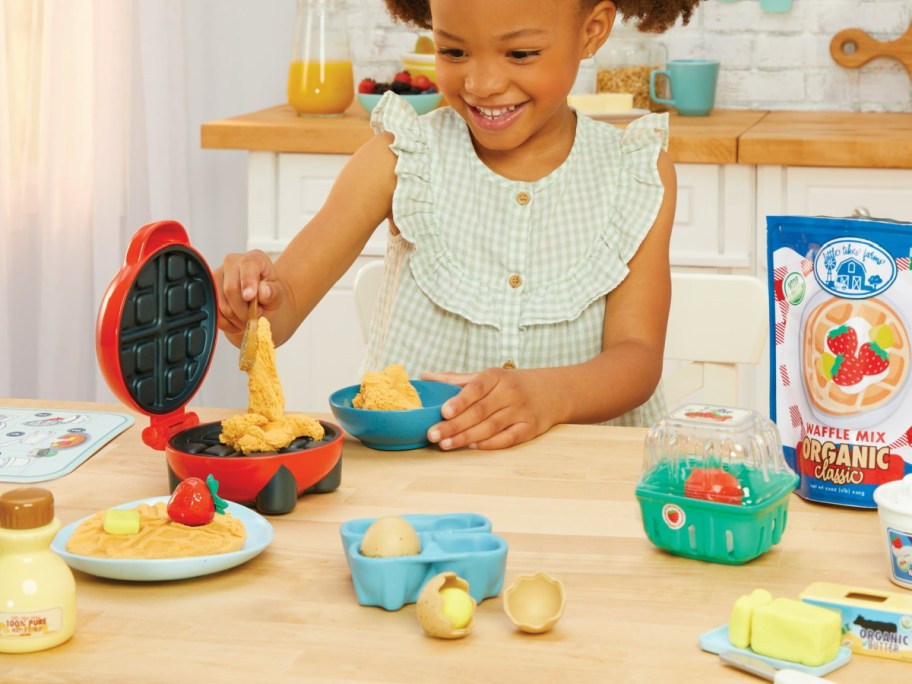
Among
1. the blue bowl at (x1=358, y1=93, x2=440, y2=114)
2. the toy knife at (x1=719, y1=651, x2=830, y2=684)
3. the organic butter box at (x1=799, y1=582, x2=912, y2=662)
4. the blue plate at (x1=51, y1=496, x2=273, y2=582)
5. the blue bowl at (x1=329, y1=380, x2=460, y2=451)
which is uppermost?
the blue bowl at (x1=358, y1=93, x2=440, y2=114)

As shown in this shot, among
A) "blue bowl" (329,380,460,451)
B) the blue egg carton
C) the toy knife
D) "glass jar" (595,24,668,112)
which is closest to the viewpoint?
the toy knife

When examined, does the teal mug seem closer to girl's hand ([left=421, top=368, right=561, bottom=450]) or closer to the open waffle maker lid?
girl's hand ([left=421, top=368, right=561, bottom=450])

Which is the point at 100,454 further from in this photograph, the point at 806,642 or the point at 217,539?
the point at 806,642

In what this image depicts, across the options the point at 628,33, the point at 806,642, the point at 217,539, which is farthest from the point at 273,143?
the point at 806,642

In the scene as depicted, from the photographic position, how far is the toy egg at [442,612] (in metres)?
0.77

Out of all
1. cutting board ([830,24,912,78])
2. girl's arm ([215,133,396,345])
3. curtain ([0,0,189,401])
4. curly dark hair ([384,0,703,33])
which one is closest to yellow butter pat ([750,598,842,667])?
girl's arm ([215,133,396,345])

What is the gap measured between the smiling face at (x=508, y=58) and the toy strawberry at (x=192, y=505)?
0.72m

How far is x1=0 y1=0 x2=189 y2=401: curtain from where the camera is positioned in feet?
8.23

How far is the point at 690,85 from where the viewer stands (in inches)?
108

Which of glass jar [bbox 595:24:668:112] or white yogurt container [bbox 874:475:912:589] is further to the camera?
glass jar [bbox 595:24:668:112]

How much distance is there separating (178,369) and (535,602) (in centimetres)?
42

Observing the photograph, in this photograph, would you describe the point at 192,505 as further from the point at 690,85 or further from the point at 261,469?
the point at 690,85

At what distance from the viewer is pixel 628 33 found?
2.85 metres

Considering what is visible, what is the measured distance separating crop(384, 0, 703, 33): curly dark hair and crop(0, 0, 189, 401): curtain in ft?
3.28
